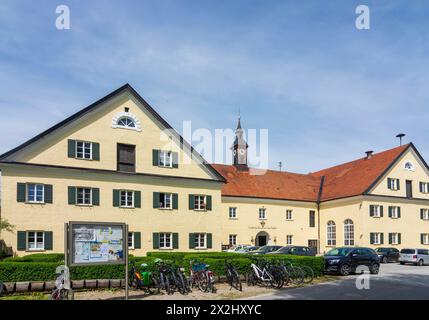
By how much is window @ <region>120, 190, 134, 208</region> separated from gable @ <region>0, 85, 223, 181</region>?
1.68 metres

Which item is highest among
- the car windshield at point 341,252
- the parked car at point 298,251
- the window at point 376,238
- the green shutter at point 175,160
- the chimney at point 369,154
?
the chimney at point 369,154

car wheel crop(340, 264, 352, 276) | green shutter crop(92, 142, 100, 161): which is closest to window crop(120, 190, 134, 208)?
green shutter crop(92, 142, 100, 161)

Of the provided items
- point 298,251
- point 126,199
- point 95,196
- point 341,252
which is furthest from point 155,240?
point 341,252

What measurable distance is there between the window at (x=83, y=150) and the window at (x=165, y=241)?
7.46 metres

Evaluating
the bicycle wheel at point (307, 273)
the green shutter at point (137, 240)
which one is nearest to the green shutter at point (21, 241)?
the green shutter at point (137, 240)

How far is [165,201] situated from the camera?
1163 inches

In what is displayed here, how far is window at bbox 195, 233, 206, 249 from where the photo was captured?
3058cm

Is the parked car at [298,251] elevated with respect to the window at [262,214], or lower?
A: lower

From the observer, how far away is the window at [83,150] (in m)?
26.5

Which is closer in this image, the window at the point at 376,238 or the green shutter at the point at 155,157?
the green shutter at the point at 155,157

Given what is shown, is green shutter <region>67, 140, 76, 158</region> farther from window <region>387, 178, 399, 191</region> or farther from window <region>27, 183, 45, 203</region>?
window <region>387, 178, 399, 191</region>

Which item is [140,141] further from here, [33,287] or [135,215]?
[33,287]

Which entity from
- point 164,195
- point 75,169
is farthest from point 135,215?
point 75,169

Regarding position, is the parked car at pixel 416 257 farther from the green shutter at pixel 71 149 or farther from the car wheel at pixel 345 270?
the green shutter at pixel 71 149
